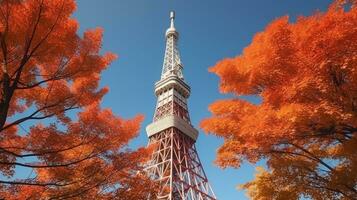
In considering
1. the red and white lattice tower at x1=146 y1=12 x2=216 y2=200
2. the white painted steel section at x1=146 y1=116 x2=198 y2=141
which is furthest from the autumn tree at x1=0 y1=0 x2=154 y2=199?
the white painted steel section at x1=146 y1=116 x2=198 y2=141

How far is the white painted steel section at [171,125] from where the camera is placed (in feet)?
128

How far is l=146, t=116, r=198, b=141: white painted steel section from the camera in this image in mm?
38950

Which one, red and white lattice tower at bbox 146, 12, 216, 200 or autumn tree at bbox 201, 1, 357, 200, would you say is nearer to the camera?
autumn tree at bbox 201, 1, 357, 200

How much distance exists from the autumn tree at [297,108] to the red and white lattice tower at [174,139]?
21.2m

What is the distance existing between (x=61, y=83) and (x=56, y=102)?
1.75 feet

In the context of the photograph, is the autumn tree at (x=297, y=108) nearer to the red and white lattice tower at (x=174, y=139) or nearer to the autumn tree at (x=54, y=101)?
the autumn tree at (x=54, y=101)

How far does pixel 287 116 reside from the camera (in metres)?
6.05

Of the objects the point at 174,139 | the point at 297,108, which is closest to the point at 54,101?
the point at 297,108

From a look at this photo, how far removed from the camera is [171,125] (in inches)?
1518

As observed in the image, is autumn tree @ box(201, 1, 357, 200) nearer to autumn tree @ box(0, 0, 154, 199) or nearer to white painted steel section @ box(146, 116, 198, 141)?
autumn tree @ box(0, 0, 154, 199)

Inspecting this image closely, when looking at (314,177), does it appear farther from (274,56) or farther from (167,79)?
(167,79)

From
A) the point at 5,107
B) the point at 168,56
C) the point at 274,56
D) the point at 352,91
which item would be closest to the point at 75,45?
the point at 5,107

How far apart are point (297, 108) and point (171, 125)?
32845mm

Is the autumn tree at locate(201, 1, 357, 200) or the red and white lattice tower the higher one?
the red and white lattice tower
